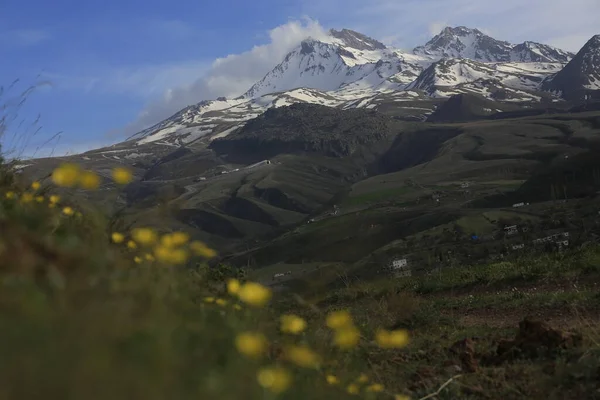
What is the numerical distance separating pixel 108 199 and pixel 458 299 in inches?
384

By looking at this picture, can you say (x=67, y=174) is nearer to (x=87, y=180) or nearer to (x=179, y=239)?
(x=87, y=180)

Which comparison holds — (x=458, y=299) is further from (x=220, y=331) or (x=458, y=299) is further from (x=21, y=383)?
(x=21, y=383)

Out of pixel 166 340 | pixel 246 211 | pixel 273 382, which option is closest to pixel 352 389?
pixel 273 382

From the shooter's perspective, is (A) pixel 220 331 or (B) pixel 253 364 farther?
(A) pixel 220 331

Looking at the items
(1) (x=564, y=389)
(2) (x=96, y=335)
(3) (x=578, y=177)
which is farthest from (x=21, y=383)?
(3) (x=578, y=177)

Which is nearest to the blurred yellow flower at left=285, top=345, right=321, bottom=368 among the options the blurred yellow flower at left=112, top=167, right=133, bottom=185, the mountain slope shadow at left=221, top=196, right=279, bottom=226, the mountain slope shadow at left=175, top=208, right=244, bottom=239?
the blurred yellow flower at left=112, top=167, right=133, bottom=185

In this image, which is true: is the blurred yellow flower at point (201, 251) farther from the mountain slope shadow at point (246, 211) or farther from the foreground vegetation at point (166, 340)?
the mountain slope shadow at point (246, 211)

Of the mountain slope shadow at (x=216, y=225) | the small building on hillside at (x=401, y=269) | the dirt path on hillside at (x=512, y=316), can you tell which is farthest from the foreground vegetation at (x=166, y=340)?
the mountain slope shadow at (x=216, y=225)

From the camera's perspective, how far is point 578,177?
87000 mm

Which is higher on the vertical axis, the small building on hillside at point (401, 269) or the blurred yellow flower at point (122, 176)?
the blurred yellow flower at point (122, 176)

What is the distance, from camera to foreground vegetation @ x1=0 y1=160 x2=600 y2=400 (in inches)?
53.1

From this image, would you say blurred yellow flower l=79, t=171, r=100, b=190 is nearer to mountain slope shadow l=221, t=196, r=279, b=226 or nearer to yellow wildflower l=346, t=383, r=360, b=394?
yellow wildflower l=346, t=383, r=360, b=394

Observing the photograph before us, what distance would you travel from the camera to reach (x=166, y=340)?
1717 mm

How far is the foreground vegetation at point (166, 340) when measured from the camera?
4.42 feet
